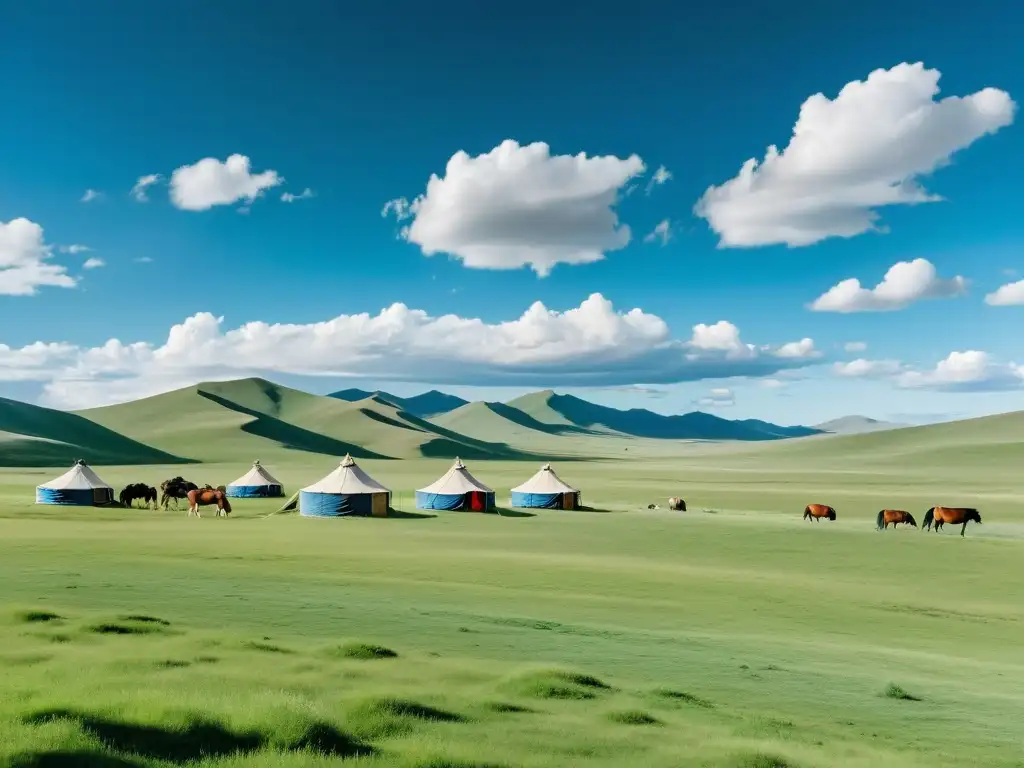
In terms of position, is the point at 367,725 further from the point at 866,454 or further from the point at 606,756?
the point at 866,454

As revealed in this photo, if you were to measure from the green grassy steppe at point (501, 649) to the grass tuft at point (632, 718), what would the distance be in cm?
3

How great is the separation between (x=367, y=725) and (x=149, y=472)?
122m

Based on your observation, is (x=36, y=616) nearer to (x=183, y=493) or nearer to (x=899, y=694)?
(x=899, y=694)

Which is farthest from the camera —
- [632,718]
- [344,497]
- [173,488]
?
[173,488]

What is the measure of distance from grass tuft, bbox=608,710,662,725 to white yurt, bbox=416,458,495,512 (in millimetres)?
40537

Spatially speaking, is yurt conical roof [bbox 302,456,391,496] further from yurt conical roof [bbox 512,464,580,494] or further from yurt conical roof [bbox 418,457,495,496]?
yurt conical roof [bbox 512,464,580,494]

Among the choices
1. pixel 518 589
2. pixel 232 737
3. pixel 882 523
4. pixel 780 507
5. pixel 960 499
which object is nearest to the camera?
pixel 232 737

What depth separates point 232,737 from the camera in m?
8.29

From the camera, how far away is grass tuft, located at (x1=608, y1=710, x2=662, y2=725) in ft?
35.1

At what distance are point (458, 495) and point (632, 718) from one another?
4111 centimetres

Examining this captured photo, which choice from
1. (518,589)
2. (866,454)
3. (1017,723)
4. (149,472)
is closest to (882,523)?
(518,589)

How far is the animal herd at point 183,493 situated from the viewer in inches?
1832

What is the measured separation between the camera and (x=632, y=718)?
10750 millimetres

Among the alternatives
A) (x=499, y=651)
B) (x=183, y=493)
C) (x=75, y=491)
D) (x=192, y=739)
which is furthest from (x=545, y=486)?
(x=192, y=739)
